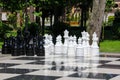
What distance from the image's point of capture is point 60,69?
10.8 m

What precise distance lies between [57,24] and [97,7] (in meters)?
9.47

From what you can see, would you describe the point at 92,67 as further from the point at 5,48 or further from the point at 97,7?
the point at 97,7

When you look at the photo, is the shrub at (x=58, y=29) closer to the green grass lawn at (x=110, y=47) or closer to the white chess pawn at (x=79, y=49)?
the green grass lawn at (x=110, y=47)

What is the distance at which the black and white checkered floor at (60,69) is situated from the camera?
9.30 meters

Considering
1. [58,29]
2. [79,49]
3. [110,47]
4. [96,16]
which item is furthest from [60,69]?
[58,29]

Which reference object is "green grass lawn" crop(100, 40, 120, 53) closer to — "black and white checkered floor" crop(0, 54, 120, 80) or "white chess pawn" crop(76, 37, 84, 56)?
"white chess pawn" crop(76, 37, 84, 56)

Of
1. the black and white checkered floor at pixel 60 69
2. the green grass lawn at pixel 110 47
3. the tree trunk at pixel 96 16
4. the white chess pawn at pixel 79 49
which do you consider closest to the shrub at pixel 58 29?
A: the green grass lawn at pixel 110 47

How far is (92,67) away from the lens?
11.3 m

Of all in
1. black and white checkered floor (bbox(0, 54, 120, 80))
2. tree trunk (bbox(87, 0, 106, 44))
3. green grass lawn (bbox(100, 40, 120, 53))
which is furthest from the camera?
green grass lawn (bbox(100, 40, 120, 53))

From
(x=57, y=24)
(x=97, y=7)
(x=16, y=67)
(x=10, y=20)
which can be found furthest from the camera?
(x=10, y=20)

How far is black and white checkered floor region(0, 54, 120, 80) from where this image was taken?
9.30m

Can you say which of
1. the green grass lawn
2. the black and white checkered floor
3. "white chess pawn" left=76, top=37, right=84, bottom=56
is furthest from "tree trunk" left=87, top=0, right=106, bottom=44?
the black and white checkered floor

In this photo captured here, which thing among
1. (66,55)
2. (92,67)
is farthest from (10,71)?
(66,55)

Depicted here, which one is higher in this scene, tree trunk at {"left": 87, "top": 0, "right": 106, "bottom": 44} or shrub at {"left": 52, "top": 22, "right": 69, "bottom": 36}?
tree trunk at {"left": 87, "top": 0, "right": 106, "bottom": 44}
